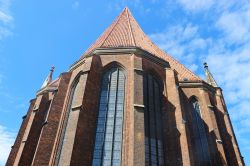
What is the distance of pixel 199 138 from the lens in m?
14.3

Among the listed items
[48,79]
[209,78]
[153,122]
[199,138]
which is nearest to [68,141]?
[153,122]

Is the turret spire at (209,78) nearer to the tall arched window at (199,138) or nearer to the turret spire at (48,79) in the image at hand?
the tall arched window at (199,138)

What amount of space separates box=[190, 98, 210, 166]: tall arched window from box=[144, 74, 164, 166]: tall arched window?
2.81m

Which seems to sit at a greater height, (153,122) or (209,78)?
(209,78)

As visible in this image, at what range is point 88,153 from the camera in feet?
33.8

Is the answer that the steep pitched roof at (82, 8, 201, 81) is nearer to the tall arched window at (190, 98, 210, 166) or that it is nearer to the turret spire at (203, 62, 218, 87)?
the turret spire at (203, 62, 218, 87)

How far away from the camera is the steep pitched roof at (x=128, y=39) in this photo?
15363 mm

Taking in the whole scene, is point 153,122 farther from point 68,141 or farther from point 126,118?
point 68,141

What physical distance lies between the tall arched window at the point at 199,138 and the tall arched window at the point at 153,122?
9.22 feet

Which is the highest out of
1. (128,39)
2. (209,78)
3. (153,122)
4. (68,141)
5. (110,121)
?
(128,39)

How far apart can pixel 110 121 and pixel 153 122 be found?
2143 mm

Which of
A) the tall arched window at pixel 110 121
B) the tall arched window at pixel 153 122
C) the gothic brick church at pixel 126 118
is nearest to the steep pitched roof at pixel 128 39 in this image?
the gothic brick church at pixel 126 118

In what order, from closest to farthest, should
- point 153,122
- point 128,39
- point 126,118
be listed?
1. point 126,118
2. point 153,122
3. point 128,39

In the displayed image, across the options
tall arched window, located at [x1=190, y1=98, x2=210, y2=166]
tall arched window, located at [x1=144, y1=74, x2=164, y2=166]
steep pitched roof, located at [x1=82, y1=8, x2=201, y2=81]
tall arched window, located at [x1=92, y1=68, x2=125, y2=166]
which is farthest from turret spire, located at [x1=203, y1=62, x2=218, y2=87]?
tall arched window, located at [x1=92, y1=68, x2=125, y2=166]
